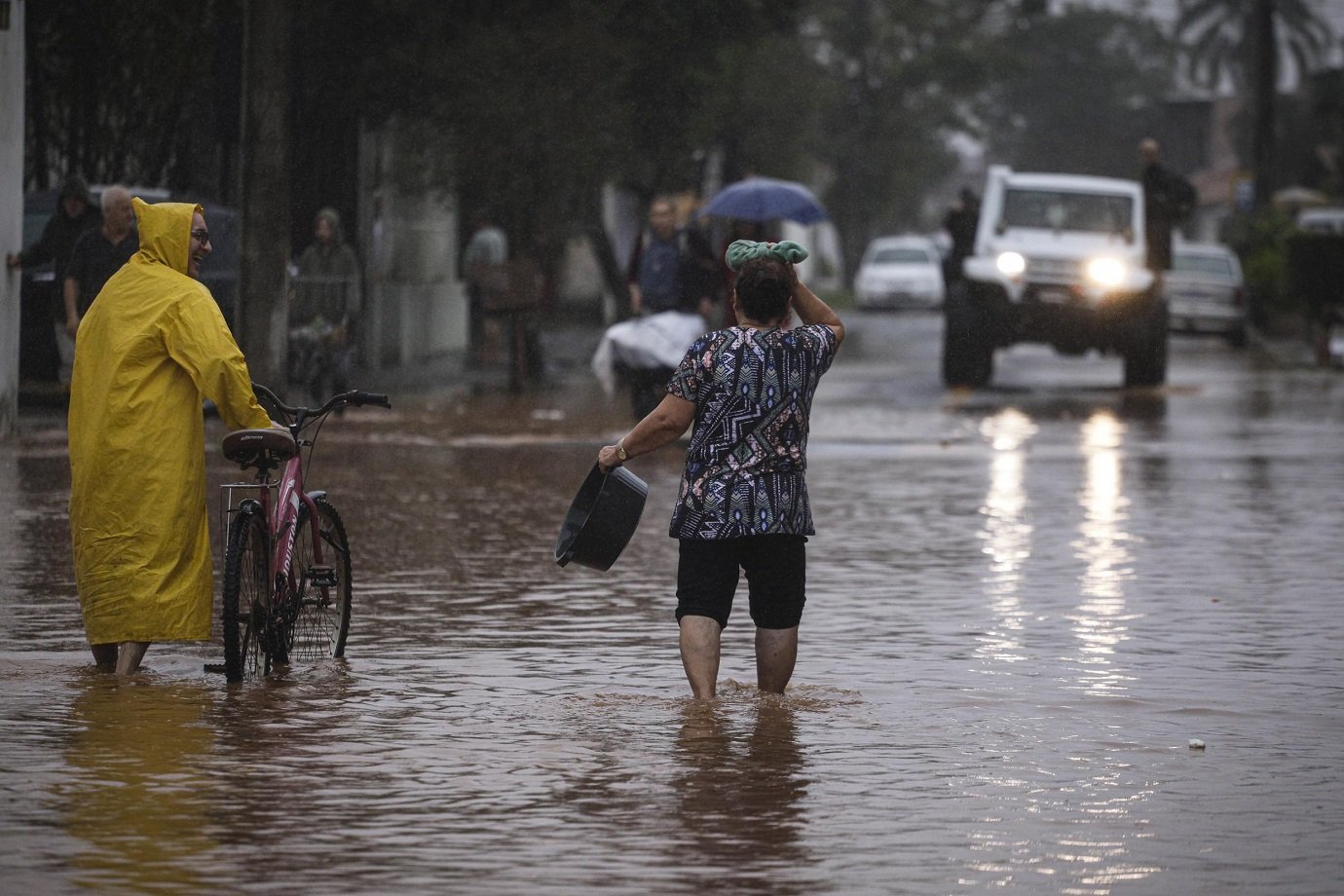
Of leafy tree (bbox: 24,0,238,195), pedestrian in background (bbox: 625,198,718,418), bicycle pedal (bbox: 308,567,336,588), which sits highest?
leafy tree (bbox: 24,0,238,195)

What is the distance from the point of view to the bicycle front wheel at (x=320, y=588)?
9500 millimetres

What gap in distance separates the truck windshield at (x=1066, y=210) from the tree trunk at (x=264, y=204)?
9.04m

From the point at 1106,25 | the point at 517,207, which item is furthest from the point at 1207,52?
the point at 517,207

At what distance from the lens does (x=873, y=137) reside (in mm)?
87875

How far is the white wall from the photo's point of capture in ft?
63.6

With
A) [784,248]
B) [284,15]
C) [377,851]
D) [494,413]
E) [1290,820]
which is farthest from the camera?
[494,413]

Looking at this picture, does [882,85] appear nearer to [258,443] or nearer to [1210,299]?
[1210,299]

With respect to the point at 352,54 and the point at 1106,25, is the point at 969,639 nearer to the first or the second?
the point at 352,54

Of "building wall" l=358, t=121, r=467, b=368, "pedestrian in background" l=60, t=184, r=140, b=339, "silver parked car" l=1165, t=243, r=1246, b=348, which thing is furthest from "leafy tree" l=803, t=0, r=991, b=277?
"pedestrian in background" l=60, t=184, r=140, b=339

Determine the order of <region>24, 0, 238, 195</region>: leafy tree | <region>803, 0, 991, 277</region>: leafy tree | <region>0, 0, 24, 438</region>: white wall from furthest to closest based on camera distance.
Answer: <region>803, 0, 991, 277</region>: leafy tree
<region>24, 0, 238, 195</region>: leafy tree
<region>0, 0, 24, 438</region>: white wall

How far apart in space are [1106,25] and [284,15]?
111441 millimetres

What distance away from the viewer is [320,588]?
31.3 ft

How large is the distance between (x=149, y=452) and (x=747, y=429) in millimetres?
1989

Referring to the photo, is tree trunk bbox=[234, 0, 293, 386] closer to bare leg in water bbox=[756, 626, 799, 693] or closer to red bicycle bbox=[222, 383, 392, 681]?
red bicycle bbox=[222, 383, 392, 681]
